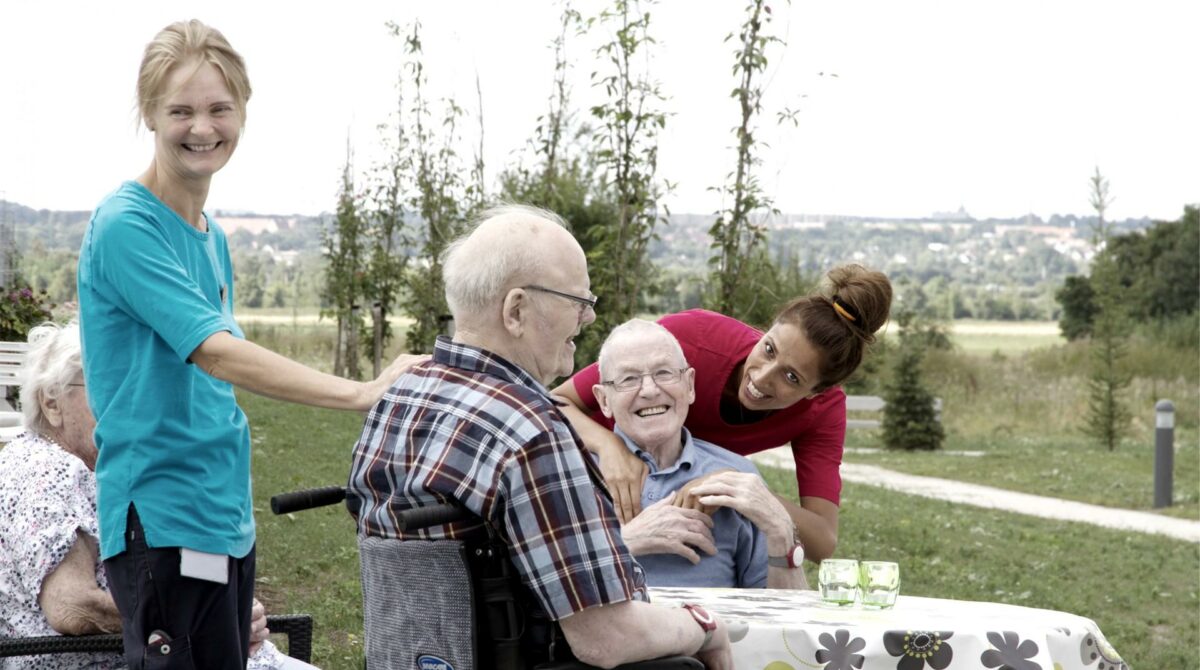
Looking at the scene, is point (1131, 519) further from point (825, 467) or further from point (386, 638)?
point (386, 638)

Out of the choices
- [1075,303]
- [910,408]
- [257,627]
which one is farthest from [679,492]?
[1075,303]

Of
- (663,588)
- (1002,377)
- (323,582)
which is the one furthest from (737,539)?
(1002,377)

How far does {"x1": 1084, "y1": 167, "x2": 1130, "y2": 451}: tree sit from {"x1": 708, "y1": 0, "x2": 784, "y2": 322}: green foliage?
1146 centimetres

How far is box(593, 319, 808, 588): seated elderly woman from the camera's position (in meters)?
3.26

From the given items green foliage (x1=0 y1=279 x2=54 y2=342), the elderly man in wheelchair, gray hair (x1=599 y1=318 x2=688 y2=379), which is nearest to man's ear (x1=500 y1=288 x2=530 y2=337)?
the elderly man in wheelchair

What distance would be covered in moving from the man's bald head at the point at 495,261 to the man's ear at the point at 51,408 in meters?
1.05

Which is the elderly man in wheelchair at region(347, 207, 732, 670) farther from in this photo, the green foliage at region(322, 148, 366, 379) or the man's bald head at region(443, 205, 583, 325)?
the green foliage at region(322, 148, 366, 379)

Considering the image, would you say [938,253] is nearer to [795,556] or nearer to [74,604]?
[795,556]

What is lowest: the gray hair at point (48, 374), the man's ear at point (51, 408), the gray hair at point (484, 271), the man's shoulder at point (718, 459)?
the man's shoulder at point (718, 459)

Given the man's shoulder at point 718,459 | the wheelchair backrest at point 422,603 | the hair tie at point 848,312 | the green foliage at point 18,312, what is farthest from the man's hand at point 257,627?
the green foliage at point 18,312

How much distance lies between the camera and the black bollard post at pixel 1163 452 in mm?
12398

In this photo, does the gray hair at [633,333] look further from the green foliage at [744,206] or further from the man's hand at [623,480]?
the green foliage at [744,206]

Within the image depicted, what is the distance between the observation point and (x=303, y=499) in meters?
2.33

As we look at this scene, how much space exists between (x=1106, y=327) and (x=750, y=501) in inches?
593
